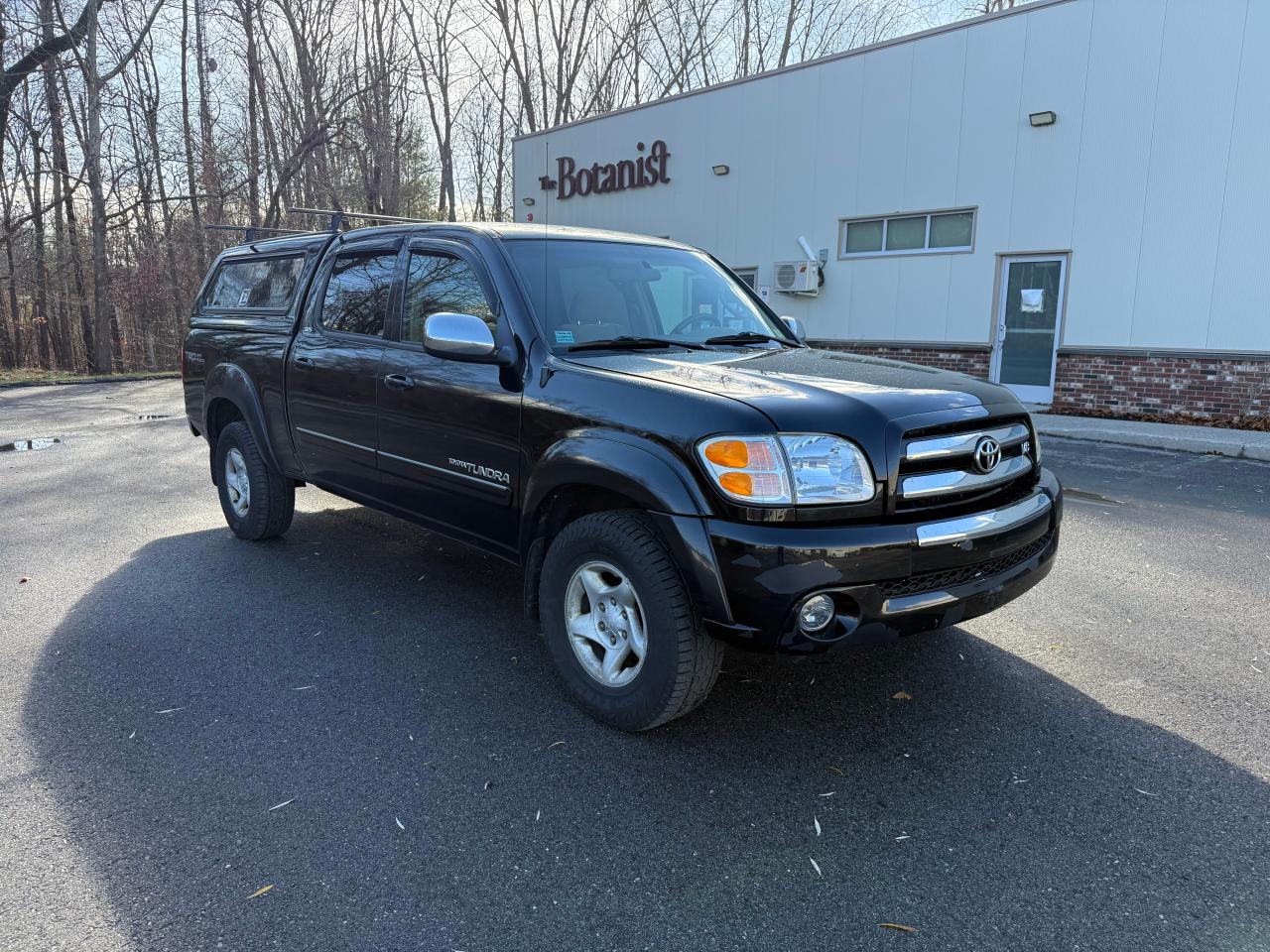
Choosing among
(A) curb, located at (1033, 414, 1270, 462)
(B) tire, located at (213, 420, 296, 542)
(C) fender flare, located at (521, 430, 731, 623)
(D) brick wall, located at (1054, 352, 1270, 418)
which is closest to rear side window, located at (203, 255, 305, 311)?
(B) tire, located at (213, 420, 296, 542)

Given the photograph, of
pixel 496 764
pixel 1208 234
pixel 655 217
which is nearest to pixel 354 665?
pixel 496 764

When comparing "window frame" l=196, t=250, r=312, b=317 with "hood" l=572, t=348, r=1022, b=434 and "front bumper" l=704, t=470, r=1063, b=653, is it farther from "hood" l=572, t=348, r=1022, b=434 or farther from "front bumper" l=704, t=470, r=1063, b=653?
"front bumper" l=704, t=470, r=1063, b=653

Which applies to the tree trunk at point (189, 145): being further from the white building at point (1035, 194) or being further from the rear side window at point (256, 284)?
the rear side window at point (256, 284)

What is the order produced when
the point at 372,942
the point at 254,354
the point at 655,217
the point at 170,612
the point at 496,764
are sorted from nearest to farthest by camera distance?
the point at 372,942, the point at 496,764, the point at 170,612, the point at 254,354, the point at 655,217

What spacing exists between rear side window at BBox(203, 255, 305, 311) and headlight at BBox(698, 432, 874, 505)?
11.3 ft

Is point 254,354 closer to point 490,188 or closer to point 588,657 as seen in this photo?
point 588,657

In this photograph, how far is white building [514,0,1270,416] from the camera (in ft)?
35.4

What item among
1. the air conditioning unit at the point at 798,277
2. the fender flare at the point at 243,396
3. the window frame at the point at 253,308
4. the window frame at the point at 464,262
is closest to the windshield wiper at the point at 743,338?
the window frame at the point at 464,262

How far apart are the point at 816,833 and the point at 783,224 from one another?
14.4 meters

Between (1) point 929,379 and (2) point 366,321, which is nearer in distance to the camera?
(1) point 929,379

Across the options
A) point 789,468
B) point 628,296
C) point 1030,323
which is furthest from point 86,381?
point 789,468

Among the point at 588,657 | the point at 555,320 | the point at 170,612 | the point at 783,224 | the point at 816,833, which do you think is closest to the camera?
the point at 816,833

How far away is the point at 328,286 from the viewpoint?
476cm

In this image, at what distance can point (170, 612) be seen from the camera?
431 cm
